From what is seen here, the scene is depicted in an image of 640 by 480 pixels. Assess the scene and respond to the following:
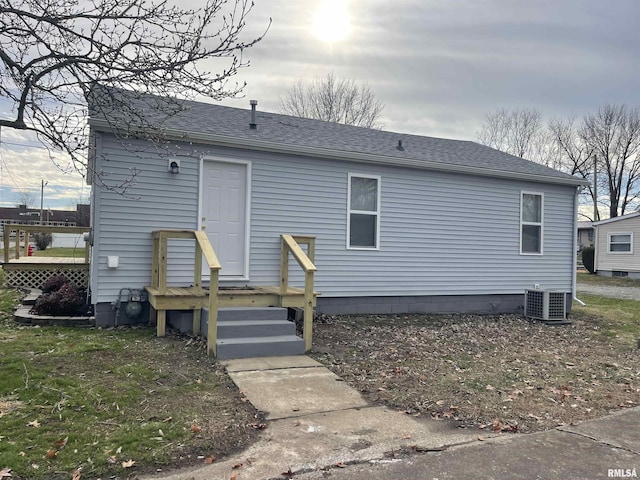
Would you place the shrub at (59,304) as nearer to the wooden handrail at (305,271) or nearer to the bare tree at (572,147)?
the wooden handrail at (305,271)

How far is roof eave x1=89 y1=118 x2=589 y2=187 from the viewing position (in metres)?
7.51

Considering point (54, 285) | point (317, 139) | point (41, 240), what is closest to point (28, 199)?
point (41, 240)

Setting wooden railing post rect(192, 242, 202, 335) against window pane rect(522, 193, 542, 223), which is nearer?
wooden railing post rect(192, 242, 202, 335)

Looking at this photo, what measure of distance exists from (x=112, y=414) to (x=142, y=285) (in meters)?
3.91

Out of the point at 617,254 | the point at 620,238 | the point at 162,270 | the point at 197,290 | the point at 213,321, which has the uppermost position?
the point at 620,238

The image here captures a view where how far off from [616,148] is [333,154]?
3385cm

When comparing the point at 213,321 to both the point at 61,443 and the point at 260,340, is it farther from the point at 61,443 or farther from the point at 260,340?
the point at 61,443

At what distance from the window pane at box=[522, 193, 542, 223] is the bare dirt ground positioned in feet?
9.07

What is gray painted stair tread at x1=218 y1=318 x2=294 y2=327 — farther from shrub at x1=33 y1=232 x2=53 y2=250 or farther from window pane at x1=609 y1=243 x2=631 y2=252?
shrub at x1=33 y1=232 x2=53 y2=250

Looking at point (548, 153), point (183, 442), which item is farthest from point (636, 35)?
point (548, 153)

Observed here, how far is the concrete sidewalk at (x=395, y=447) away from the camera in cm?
316

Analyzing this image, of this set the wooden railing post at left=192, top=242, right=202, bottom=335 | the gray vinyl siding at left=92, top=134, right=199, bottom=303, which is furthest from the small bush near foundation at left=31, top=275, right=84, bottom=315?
the wooden railing post at left=192, top=242, right=202, bottom=335

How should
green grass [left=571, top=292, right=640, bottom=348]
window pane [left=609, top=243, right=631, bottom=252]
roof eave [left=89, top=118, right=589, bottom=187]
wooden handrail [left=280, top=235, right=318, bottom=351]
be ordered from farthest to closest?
window pane [left=609, top=243, right=631, bottom=252] < green grass [left=571, top=292, right=640, bottom=348] < roof eave [left=89, top=118, right=589, bottom=187] < wooden handrail [left=280, top=235, right=318, bottom=351]

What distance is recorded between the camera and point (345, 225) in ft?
30.0
